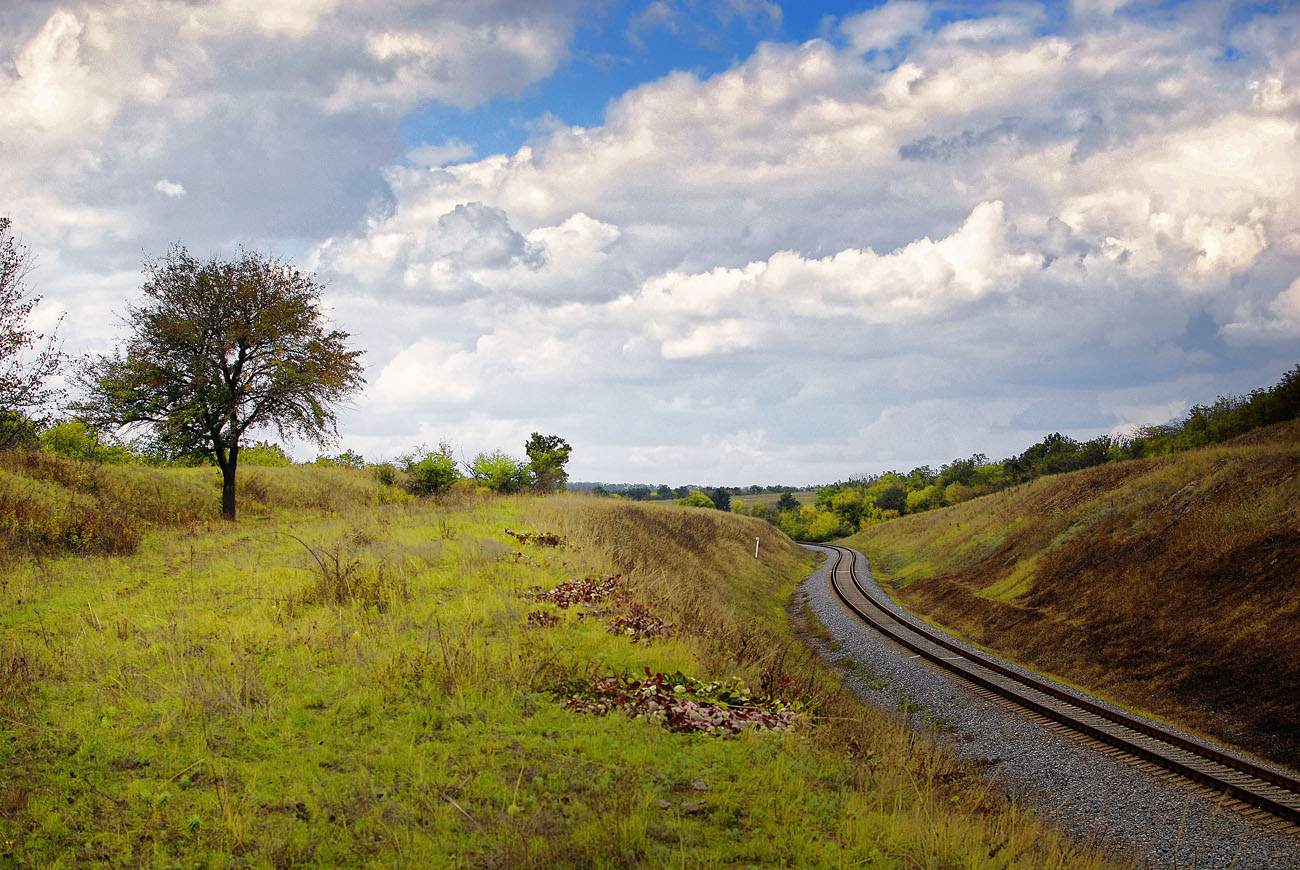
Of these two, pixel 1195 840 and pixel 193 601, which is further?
pixel 193 601

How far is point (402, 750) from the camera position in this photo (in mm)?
6883

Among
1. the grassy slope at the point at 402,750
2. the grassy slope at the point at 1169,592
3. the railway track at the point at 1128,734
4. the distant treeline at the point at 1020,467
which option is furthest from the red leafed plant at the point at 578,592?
the distant treeline at the point at 1020,467

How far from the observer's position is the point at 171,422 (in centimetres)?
2394

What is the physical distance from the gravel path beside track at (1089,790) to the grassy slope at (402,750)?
5.22ft

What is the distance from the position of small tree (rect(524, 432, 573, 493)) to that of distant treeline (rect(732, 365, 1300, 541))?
41222mm

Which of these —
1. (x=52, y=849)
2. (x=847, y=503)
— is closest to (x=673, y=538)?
(x=52, y=849)

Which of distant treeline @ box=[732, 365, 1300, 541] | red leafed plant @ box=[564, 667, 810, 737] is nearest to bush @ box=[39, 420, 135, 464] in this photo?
red leafed plant @ box=[564, 667, 810, 737]

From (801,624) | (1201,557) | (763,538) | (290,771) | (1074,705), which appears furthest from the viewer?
(763,538)

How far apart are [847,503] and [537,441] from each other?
227ft

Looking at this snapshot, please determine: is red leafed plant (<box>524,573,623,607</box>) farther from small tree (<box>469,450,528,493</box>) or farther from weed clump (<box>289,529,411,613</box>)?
small tree (<box>469,450,528,493</box>)

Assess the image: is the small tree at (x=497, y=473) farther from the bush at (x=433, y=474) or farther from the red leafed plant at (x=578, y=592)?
the red leafed plant at (x=578, y=592)

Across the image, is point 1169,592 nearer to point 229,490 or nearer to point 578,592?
point 578,592

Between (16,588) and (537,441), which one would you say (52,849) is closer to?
(16,588)

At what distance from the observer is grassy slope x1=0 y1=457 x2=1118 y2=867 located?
550cm
